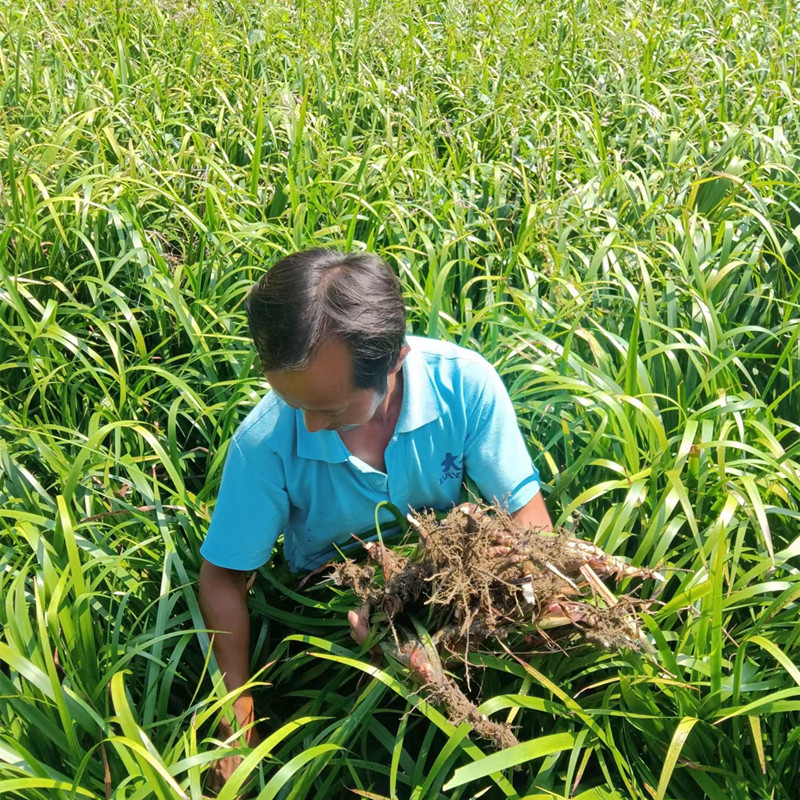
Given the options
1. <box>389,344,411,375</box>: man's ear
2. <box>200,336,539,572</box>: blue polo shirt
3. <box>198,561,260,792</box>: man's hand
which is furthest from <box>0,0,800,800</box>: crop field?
<box>389,344,411,375</box>: man's ear

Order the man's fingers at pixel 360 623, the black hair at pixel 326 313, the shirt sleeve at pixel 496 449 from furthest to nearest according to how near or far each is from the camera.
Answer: the shirt sleeve at pixel 496 449 < the man's fingers at pixel 360 623 < the black hair at pixel 326 313

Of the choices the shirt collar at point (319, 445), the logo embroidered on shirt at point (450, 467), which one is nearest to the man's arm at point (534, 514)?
the logo embroidered on shirt at point (450, 467)

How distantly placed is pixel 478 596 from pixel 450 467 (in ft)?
1.06

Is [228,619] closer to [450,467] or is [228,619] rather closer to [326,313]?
[450,467]

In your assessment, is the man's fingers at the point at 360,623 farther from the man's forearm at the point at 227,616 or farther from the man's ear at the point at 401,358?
the man's ear at the point at 401,358

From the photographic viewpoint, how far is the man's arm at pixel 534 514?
167cm

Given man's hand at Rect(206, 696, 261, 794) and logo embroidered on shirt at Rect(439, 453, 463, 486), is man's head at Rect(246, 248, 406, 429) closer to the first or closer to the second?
logo embroidered on shirt at Rect(439, 453, 463, 486)

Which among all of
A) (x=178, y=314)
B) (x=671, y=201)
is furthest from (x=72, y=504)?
(x=671, y=201)

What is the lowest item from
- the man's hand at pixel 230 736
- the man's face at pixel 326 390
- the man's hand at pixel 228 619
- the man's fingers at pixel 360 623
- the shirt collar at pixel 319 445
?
the man's hand at pixel 230 736

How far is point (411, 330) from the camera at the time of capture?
7.48 ft

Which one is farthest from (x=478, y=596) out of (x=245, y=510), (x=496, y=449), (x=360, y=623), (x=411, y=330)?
(x=411, y=330)

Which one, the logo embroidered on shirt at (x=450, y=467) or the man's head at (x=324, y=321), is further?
the logo embroidered on shirt at (x=450, y=467)

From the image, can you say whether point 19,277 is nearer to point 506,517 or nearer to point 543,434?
point 543,434

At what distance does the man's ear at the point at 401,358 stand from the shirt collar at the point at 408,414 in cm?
4
